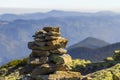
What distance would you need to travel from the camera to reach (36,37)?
69.2 m

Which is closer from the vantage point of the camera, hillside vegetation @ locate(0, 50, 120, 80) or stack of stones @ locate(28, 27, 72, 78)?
stack of stones @ locate(28, 27, 72, 78)

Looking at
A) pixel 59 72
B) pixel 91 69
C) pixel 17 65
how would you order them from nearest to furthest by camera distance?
pixel 59 72, pixel 91 69, pixel 17 65

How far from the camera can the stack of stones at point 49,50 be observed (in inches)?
2517

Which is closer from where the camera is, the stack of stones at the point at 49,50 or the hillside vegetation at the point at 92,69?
the stack of stones at the point at 49,50

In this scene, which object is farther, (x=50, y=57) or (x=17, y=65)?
(x=17, y=65)

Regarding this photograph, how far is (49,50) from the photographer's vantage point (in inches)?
2655

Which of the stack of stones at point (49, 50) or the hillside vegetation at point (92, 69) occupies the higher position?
the stack of stones at point (49, 50)

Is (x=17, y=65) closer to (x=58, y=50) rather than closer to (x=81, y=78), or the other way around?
(x=58, y=50)

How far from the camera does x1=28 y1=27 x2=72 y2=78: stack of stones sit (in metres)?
63.9

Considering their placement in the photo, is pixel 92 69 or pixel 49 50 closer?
pixel 49 50

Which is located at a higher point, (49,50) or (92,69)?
(49,50)

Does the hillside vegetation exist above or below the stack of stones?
below

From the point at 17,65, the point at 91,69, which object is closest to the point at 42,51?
the point at 91,69

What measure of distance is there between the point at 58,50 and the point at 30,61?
5914 millimetres
